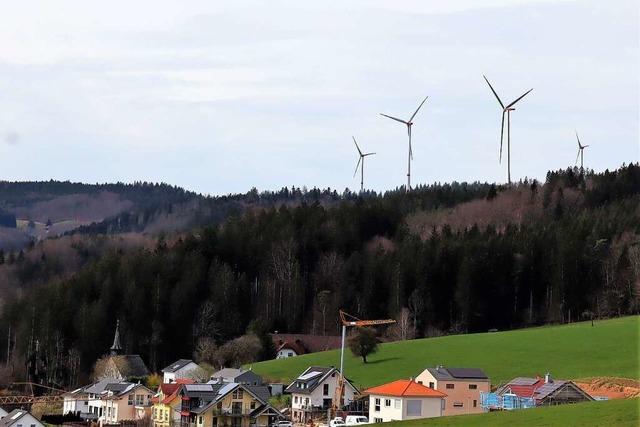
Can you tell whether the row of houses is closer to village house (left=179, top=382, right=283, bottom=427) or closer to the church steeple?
village house (left=179, top=382, right=283, bottom=427)

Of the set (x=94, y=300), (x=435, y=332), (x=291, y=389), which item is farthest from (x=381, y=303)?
(x=291, y=389)

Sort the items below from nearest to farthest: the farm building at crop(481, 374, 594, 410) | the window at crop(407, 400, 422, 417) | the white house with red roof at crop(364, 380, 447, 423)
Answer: the white house with red roof at crop(364, 380, 447, 423) → the window at crop(407, 400, 422, 417) → the farm building at crop(481, 374, 594, 410)

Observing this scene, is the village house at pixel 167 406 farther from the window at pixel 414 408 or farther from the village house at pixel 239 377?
the window at pixel 414 408

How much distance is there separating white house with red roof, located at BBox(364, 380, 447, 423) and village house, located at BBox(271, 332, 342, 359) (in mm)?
49002

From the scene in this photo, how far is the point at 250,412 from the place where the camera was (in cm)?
8788

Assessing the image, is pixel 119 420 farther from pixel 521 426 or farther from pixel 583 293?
pixel 583 293

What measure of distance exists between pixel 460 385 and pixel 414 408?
28.2 ft

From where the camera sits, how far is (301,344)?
13388cm

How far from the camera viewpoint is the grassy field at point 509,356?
334 feet

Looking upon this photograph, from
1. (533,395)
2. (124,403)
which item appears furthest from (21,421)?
(533,395)

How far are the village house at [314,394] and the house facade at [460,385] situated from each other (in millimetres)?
7384

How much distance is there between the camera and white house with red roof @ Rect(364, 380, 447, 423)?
80.1 m

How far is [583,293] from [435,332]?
16.6 m

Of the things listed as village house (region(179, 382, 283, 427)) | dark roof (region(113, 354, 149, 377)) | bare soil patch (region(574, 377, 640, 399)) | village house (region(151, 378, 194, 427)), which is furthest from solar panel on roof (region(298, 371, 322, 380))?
dark roof (region(113, 354, 149, 377))
